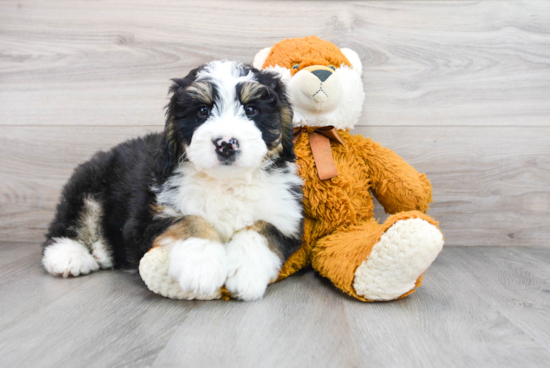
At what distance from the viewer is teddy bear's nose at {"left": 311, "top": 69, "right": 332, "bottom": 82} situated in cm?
180

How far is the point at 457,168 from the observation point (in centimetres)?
249

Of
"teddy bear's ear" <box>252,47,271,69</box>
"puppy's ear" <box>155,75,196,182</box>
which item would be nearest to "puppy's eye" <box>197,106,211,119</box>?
"puppy's ear" <box>155,75,196,182</box>

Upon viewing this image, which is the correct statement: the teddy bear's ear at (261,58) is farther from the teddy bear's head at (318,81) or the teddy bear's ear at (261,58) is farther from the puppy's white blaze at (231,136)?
the puppy's white blaze at (231,136)

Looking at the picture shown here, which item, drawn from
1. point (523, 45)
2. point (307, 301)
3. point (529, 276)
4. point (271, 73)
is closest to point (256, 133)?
point (271, 73)

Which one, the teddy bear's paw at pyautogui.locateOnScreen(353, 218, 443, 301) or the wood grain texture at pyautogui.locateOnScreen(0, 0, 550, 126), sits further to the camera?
the wood grain texture at pyautogui.locateOnScreen(0, 0, 550, 126)

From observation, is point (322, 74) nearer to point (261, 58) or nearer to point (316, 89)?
point (316, 89)

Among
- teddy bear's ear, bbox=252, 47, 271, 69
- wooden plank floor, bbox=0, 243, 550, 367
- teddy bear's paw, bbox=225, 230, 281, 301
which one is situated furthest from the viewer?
teddy bear's ear, bbox=252, 47, 271, 69

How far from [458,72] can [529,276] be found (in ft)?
4.07

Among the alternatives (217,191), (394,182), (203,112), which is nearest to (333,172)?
(394,182)

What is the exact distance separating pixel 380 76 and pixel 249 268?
1.54 m

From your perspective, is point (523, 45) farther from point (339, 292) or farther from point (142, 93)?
point (142, 93)

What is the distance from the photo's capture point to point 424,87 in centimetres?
245

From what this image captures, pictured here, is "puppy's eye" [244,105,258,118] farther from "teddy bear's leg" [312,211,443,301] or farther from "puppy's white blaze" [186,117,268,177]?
"teddy bear's leg" [312,211,443,301]

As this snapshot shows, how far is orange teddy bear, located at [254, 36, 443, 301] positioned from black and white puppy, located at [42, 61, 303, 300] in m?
0.17
